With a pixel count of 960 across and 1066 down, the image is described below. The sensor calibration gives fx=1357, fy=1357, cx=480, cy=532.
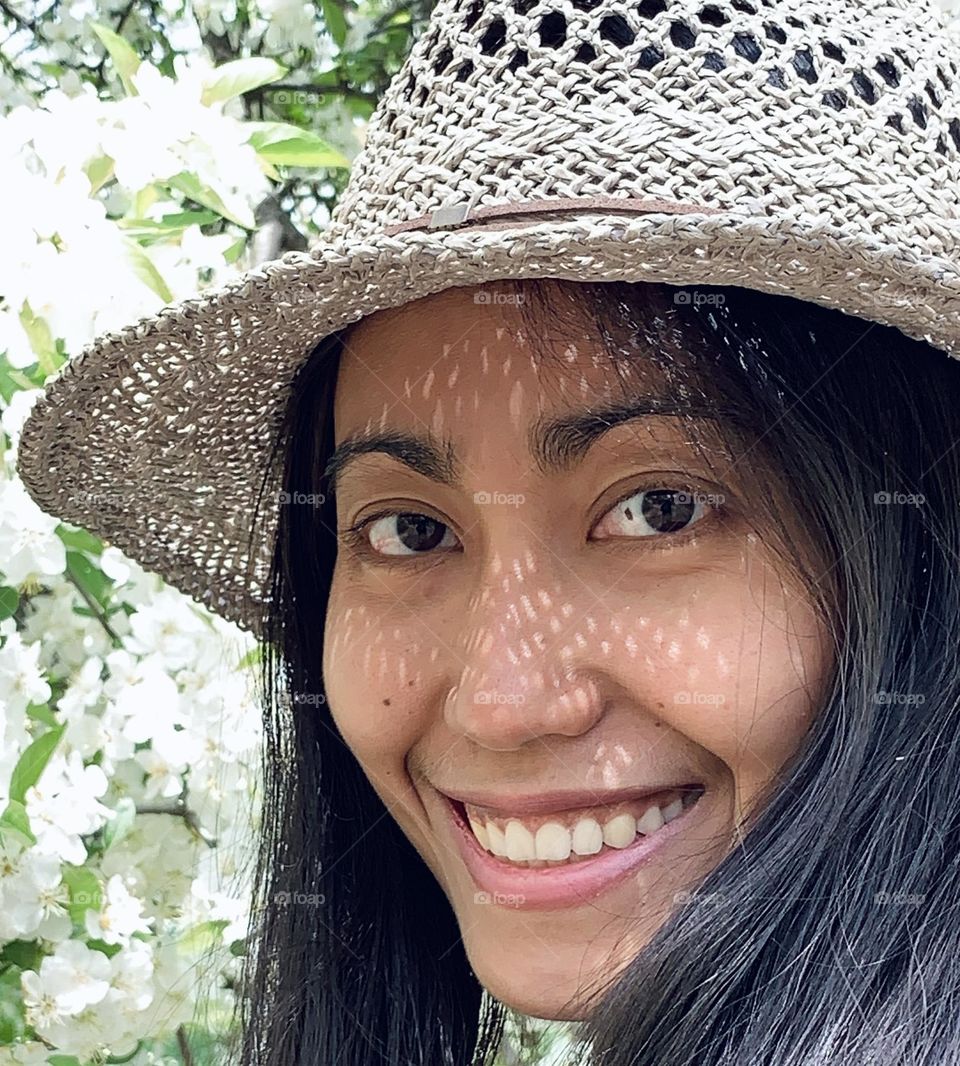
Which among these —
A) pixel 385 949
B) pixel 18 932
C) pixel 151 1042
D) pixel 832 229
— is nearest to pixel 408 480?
pixel 832 229

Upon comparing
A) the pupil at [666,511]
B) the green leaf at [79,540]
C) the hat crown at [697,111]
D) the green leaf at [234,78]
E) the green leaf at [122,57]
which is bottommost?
the pupil at [666,511]

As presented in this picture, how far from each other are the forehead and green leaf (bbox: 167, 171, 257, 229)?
51 cm

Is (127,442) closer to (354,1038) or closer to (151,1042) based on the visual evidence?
(354,1038)

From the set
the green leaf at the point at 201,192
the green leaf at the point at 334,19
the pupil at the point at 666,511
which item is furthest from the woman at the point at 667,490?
the green leaf at the point at 334,19

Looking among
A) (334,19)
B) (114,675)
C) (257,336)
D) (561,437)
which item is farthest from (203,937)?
(334,19)

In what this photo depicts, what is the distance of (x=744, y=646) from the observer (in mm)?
933

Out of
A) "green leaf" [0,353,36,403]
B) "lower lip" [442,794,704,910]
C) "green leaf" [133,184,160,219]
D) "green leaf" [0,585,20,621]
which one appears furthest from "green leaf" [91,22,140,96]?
"lower lip" [442,794,704,910]

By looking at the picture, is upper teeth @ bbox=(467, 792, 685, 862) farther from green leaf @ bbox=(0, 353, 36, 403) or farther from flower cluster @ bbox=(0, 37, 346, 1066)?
green leaf @ bbox=(0, 353, 36, 403)

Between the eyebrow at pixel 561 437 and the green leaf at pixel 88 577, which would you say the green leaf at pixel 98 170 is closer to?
the green leaf at pixel 88 577

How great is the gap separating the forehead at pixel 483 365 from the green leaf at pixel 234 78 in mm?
594

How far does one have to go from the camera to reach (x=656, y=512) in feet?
3.22

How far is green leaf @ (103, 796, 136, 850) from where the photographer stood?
68.5 inches

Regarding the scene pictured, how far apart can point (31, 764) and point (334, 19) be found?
3.94ft

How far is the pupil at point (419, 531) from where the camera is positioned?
1.14 metres
